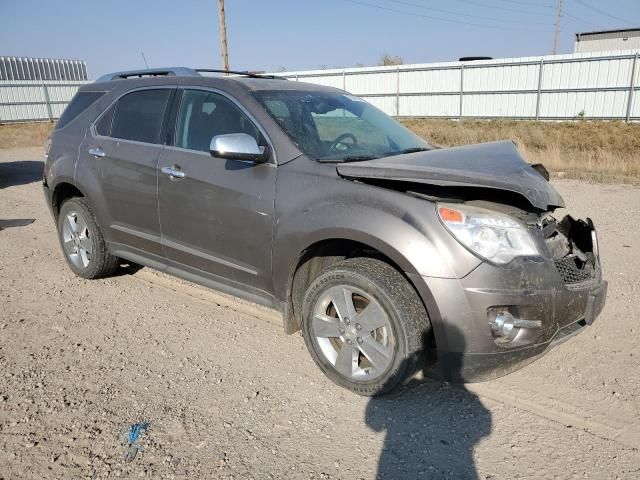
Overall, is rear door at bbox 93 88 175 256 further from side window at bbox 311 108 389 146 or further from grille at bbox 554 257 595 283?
grille at bbox 554 257 595 283

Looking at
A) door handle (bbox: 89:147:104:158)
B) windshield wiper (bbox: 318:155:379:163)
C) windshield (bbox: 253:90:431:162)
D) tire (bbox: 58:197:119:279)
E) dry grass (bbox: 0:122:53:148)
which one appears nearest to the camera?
windshield wiper (bbox: 318:155:379:163)

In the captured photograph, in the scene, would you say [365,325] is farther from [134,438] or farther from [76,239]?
[76,239]

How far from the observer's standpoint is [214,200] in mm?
3457

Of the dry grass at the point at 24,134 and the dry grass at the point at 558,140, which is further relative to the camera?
the dry grass at the point at 24,134

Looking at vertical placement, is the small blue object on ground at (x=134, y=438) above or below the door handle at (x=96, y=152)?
below

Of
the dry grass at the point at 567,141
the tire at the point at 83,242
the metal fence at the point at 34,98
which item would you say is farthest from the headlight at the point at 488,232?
the metal fence at the point at 34,98

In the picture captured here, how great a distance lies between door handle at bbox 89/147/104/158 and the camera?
4.34 m

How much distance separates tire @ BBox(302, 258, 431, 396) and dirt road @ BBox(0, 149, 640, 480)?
0.61 ft

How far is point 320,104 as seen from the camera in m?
3.90

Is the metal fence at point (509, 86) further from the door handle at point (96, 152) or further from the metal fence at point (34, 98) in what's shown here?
the door handle at point (96, 152)

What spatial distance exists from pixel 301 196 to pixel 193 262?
1.18 m

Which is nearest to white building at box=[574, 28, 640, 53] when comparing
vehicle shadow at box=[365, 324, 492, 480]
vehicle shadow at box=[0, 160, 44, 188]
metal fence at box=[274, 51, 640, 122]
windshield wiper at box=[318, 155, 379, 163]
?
metal fence at box=[274, 51, 640, 122]

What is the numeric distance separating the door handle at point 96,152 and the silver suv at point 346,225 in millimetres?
19

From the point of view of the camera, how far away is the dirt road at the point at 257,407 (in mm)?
2451
